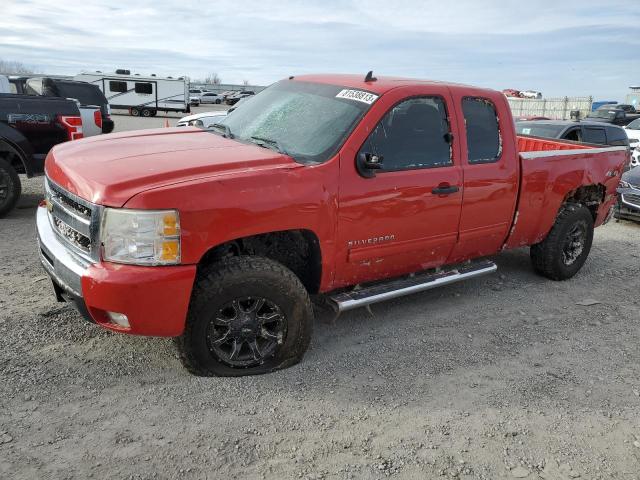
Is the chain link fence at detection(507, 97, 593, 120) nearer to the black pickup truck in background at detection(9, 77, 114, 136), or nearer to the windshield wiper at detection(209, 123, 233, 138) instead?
the black pickup truck in background at detection(9, 77, 114, 136)

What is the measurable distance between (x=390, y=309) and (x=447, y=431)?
1.68 meters

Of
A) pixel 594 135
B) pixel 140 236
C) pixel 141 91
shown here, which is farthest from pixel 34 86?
pixel 141 91

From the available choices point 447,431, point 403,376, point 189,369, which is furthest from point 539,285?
point 189,369

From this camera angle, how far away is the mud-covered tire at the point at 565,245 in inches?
214

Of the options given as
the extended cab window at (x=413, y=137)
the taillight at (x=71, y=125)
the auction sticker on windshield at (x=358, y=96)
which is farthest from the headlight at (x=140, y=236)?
the taillight at (x=71, y=125)

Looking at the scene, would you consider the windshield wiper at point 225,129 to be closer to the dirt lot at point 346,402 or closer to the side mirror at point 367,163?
the side mirror at point 367,163

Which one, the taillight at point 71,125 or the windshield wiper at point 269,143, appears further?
the taillight at point 71,125

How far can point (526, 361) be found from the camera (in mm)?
3947

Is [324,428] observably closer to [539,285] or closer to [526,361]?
[526,361]

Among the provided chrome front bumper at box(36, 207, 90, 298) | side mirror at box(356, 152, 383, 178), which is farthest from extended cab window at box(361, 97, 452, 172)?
chrome front bumper at box(36, 207, 90, 298)

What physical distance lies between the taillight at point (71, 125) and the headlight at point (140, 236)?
488cm

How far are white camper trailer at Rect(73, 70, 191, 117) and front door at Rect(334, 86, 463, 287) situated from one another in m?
36.1

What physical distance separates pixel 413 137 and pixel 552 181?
5.95 ft

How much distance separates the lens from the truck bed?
480cm
